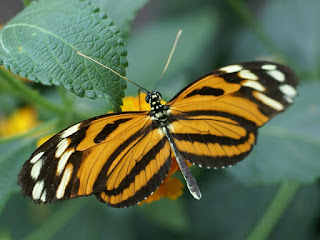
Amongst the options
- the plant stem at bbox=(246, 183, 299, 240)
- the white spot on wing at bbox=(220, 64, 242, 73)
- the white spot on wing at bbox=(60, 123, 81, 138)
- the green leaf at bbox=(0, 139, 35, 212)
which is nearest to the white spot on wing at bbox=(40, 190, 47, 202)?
the white spot on wing at bbox=(60, 123, 81, 138)

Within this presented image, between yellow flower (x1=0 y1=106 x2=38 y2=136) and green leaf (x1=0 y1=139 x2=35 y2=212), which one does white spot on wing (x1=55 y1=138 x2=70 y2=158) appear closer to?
green leaf (x1=0 y1=139 x2=35 y2=212)

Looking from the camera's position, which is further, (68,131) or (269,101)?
(269,101)

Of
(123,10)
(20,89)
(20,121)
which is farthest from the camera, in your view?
(20,121)

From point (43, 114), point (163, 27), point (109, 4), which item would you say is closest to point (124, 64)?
point (109, 4)

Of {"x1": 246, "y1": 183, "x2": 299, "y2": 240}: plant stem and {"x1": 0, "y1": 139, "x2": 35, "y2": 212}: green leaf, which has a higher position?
{"x1": 0, "y1": 139, "x2": 35, "y2": 212}: green leaf

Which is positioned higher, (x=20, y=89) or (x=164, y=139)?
(x=20, y=89)

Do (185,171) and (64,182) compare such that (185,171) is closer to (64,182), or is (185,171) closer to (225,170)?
(64,182)

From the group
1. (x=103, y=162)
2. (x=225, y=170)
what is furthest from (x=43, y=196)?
(x=225, y=170)

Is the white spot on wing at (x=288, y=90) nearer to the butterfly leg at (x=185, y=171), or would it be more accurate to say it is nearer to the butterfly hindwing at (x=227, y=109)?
the butterfly hindwing at (x=227, y=109)
